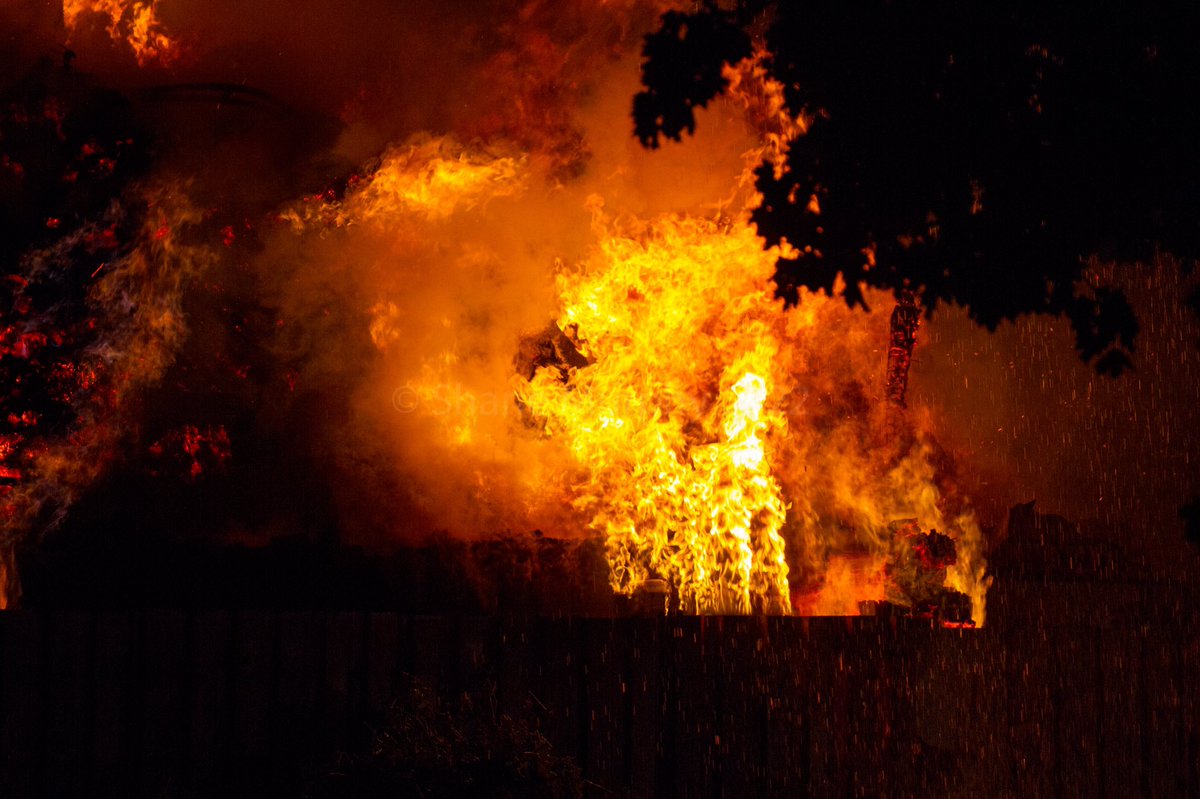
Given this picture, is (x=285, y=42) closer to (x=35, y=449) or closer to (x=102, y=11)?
(x=102, y=11)

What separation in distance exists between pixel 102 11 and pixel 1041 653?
13.3m

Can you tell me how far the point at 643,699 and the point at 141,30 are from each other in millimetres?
12271

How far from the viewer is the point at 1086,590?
9.38 meters

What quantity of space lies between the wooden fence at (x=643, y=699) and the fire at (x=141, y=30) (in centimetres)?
1080

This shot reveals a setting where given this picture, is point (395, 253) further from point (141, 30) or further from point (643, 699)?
point (643, 699)

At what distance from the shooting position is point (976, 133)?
4.21 m

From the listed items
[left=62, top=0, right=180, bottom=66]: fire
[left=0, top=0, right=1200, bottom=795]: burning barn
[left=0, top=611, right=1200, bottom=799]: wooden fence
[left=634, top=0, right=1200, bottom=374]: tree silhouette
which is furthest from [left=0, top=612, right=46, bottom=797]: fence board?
[left=62, top=0, right=180, bottom=66]: fire

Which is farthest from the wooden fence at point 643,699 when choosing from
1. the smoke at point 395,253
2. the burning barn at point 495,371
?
the smoke at point 395,253

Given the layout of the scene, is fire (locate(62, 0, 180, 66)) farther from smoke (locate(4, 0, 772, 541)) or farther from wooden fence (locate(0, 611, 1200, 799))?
wooden fence (locate(0, 611, 1200, 799))

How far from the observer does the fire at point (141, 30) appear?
1381 centimetres

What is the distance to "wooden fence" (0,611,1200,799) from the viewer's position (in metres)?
5.41

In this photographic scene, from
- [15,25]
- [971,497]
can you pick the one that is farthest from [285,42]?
[971,497]

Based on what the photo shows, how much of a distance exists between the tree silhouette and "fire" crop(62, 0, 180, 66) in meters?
12.0

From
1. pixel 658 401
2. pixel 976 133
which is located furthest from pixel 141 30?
pixel 976 133
